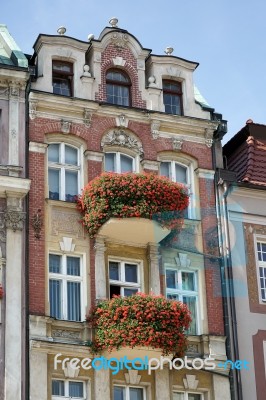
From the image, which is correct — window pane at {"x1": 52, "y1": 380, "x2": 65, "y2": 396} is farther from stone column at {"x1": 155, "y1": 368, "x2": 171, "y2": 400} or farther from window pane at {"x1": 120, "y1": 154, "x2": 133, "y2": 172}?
window pane at {"x1": 120, "y1": 154, "x2": 133, "y2": 172}

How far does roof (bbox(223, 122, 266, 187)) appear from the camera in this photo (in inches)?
1446

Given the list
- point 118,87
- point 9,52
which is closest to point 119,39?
point 118,87

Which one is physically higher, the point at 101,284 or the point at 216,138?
the point at 216,138

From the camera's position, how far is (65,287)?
107ft

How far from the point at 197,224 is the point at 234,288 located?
2372 millimetres

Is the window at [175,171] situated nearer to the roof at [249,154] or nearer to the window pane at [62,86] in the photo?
the roof at [249,154]

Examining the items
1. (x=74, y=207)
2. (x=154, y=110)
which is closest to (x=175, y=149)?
(x=154, y=110)

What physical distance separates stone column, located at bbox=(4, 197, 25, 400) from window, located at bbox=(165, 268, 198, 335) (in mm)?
4883

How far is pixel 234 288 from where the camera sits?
34.5 metres

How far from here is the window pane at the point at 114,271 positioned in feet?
110

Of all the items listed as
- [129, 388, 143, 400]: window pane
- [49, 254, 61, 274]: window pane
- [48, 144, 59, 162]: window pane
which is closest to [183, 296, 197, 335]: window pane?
[129, 388, 143, 400]: window pane

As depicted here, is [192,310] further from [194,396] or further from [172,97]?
[172,97]

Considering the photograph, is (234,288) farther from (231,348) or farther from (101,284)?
(101,284)

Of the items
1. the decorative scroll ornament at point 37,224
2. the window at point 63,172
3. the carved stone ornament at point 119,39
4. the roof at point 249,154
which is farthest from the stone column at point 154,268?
the carved stone ornament at point 119,39
